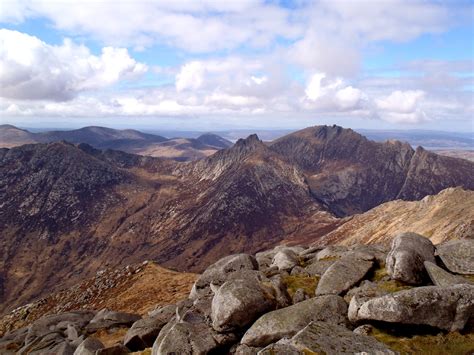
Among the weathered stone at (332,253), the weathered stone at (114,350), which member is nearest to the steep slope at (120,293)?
the weathered stone at (114,350)

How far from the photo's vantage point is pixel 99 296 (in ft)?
250

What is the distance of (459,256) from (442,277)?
16.4 feet

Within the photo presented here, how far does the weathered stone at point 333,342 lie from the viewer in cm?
2170

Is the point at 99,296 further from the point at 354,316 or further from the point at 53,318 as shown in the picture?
the point at 354,316

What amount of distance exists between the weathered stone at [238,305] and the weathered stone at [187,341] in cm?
110

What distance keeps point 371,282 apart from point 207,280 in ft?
52.4

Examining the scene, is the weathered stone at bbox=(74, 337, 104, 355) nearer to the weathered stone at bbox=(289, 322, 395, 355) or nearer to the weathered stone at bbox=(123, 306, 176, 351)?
the weathered stone at bbox=(123, 306, 176, 351)

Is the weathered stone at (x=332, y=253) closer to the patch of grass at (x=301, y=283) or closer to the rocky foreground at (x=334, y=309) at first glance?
the rocky foreground at (x=334, y=309)

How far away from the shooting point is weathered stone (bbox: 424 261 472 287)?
2830cm

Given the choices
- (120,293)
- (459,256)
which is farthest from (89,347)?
(120,293)

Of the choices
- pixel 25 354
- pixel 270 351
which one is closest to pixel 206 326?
pixel 270 351

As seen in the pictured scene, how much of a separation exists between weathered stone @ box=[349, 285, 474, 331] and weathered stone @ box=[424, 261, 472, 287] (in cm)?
371

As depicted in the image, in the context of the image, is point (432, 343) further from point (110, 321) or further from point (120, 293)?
point (120, 293)

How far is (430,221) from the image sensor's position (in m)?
138
